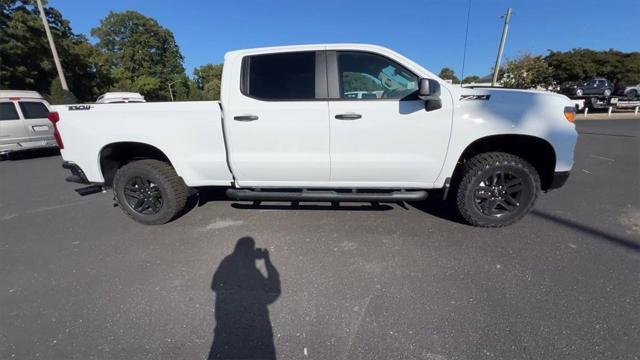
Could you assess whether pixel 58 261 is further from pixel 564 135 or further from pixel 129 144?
pixel 564 135

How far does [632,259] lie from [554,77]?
43.6 meters

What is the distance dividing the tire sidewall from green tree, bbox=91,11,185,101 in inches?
2181

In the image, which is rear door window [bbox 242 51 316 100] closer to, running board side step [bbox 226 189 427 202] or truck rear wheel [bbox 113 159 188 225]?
running board side step [bbox 226 189 427 202]

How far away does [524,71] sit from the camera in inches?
1021

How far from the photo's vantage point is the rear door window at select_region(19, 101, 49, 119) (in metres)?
8.28

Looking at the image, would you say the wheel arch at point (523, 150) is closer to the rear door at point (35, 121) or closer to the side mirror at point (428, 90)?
the side mirror at point (428, 90)

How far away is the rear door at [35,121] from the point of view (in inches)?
326

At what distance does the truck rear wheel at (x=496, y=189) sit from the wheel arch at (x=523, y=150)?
15 centimetres

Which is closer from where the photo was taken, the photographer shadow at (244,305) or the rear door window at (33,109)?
the photographer shadow at (244,305)

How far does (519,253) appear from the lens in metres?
2.82

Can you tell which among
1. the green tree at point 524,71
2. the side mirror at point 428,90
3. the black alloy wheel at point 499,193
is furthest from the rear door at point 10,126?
the green tree at point 524,71

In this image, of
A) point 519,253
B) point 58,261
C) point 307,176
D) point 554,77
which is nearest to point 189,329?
point 307,176

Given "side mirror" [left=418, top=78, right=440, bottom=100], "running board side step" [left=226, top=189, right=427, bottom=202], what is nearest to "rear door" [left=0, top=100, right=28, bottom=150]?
"running board side step" [left=226, top=189, right=427, bottom=202]

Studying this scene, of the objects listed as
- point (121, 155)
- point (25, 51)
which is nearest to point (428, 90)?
point (121, 155)
